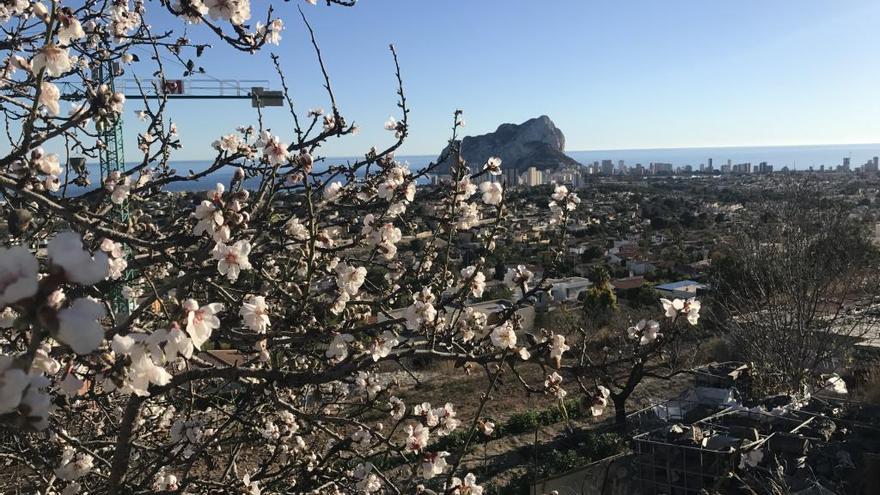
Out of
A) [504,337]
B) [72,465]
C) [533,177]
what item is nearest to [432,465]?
[504,337]

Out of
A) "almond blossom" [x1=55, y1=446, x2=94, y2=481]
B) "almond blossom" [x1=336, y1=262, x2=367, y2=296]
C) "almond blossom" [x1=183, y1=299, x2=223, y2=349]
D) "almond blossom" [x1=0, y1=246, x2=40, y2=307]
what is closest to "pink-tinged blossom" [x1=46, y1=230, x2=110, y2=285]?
"almond blossom" [x1=0, y1=246, x2=40, y2=307]

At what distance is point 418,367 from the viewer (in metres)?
18.0

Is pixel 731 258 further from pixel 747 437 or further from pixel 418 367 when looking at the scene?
pixel 747 437

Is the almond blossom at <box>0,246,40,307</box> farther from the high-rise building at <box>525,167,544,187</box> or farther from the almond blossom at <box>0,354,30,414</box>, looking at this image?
the high-rise building at <box>525,167,544,187</box>

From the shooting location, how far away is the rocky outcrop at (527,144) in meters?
121

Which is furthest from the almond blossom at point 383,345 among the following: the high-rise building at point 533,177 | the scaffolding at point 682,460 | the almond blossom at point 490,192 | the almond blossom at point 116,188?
the high-rise building at point 533,177

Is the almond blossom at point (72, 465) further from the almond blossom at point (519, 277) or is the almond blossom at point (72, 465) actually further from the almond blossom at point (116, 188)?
the almond blossom at point (519, 277)

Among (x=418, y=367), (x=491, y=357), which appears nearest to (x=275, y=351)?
(x=491, y=357)

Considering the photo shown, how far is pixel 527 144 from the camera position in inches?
5251

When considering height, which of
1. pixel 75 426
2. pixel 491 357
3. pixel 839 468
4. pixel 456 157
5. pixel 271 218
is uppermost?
pixel 456 157

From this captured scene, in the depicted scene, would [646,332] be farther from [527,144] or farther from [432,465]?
[527,144]

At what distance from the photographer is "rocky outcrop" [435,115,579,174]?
121m

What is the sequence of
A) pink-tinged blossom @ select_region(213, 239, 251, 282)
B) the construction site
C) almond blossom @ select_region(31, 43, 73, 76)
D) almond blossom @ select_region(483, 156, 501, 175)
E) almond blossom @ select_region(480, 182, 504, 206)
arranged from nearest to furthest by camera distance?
almond blossom @ select_region(31, 43, 73, 76) → pink-tinged blossom @ select_region(213, 239, 251, 282) → almond blossom @ select_region(480, 182, 504, 206) → almond blossom @ select_region(483, 156, 501, 175) → the construction site

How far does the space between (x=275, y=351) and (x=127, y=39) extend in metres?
2.24
